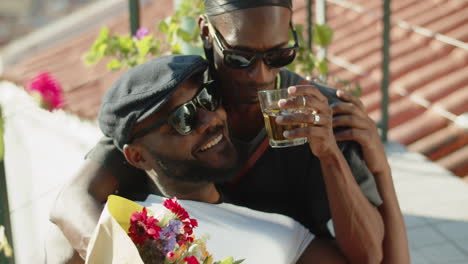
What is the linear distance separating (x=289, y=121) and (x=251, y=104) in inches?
15.6

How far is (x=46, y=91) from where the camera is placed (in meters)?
2.49

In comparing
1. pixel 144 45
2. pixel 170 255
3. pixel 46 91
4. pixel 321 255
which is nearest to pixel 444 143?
pixel 144 45

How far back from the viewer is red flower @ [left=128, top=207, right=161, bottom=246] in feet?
5.19

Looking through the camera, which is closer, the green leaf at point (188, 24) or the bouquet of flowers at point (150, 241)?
the bouquet of flowers at point (150, 241)

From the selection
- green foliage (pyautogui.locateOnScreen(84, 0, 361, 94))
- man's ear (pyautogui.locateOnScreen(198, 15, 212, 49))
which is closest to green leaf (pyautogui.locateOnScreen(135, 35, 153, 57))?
green foliage (pyautogui.locateOnScreen(84, 0, 361, 94))

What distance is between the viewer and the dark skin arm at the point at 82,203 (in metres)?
2.17

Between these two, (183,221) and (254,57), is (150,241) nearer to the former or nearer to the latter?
(183,221)

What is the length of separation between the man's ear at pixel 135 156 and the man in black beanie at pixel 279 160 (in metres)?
0.11

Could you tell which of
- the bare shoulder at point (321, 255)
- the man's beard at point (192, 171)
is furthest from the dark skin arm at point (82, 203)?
the bare shoulder at point (321, 255)

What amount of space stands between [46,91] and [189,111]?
606 millimetres

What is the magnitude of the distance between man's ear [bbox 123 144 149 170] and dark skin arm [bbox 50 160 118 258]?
0.13 metres

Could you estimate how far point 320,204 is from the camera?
2443 mm

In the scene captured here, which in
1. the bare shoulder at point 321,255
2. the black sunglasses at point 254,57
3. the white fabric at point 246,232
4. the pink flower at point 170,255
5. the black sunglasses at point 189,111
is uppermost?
the pink flower at point 170,255

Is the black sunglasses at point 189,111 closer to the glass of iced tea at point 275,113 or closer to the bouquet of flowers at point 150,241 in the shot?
the glass of iced tea at point 275,113
